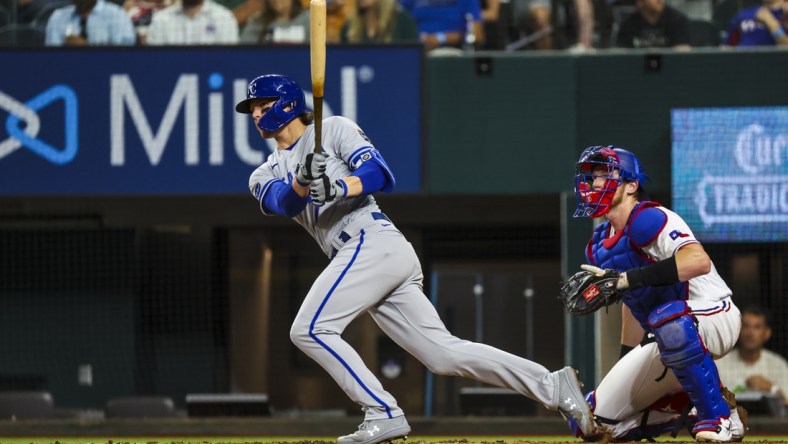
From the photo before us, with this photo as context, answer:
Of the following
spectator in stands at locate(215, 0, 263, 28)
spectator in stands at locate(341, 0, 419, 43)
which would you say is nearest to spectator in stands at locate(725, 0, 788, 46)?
spectator in stands at locate(341, 0, 419, 43)

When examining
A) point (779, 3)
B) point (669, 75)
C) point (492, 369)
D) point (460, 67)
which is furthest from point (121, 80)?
point (492, 369)

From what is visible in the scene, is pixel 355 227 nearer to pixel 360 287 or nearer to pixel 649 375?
pixel 360 287

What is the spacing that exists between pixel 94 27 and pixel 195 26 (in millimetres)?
800

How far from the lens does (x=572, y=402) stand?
5898 mm

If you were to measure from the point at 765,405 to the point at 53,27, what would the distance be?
6.18 meters

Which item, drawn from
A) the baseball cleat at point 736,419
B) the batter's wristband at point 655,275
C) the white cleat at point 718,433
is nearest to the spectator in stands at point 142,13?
the batter's wristband at point 655,275

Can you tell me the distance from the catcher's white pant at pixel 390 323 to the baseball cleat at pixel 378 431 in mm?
26

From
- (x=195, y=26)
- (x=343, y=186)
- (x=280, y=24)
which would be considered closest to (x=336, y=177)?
(x=343, y=186)

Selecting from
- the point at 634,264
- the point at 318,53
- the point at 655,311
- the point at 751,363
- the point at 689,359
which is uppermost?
the point at 318,53

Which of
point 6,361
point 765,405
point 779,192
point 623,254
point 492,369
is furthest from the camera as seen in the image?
point 6,361

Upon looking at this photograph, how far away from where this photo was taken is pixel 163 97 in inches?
430

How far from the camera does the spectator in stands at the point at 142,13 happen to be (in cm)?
1099

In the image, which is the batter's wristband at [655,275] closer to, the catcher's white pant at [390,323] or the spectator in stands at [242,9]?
the catcher's white pant at [390,323]

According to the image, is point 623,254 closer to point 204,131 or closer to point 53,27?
point 204,131
